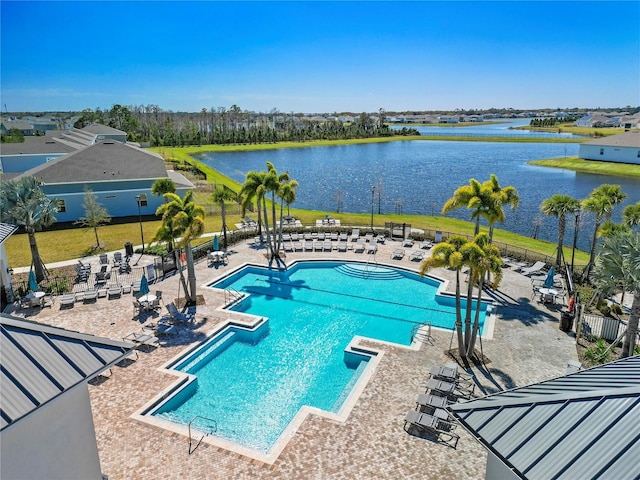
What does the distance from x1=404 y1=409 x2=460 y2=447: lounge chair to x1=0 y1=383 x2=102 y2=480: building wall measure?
26.8ft

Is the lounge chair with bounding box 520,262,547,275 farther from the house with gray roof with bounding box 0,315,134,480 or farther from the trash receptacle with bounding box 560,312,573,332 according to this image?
the house with gray roof with bounding box 0,315,134,480

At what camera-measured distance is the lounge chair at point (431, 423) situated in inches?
482

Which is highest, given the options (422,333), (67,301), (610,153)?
(610,153)

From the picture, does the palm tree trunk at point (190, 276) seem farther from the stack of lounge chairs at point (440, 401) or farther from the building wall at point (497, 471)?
the building wall at point (497, 471)

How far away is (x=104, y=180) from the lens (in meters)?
38.4

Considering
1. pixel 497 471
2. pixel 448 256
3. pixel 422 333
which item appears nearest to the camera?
pixel 497 471

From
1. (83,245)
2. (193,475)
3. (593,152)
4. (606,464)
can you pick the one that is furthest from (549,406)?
(593,152)

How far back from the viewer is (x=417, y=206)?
5097 centimetres

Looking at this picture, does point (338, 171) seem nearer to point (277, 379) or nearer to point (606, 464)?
point (277, 379)

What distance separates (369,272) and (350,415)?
45.1 ft

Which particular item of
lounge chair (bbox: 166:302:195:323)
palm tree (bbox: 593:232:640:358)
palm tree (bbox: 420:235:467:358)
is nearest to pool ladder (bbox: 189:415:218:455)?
lounge chair (bbox: 166:302:195:323)

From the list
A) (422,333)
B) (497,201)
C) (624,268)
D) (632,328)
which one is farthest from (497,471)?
(497,201)

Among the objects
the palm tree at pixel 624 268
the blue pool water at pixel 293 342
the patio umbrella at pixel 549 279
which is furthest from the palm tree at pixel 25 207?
the patio umbrella at pixel 549 279

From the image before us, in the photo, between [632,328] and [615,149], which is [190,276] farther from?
[615,149]
